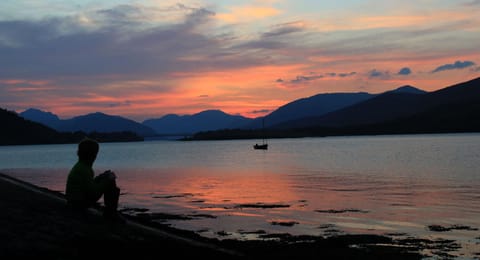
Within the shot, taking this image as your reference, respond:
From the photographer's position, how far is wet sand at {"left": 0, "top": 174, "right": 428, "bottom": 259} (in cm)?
1156

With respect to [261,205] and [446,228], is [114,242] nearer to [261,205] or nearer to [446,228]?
[446,228]

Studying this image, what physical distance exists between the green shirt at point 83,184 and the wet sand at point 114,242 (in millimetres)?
583

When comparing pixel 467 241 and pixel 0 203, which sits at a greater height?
pixel 0 203

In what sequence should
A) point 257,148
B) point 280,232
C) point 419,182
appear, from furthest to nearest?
point 257,148
point 419,182
point 280,232

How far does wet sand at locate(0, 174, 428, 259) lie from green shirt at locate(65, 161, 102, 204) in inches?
23.0

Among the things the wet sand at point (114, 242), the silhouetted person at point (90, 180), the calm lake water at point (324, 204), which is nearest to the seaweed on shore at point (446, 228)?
the calm lake water at point (324, 204)

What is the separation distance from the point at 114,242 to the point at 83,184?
5.69 ft

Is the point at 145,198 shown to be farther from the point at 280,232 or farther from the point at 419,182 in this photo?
the point at 419,182

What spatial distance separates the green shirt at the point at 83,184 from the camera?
1317 centimetres

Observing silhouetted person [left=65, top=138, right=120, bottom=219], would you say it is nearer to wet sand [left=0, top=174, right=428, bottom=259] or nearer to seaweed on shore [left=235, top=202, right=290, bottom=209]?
wet sand [left=0, top=174, right=428, bottom=259]

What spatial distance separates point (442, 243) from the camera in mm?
19469

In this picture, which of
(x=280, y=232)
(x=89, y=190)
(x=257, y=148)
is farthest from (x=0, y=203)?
(x=257, y=148)

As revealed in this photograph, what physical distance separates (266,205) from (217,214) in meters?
4.30

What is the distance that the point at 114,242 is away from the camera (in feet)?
41.4
